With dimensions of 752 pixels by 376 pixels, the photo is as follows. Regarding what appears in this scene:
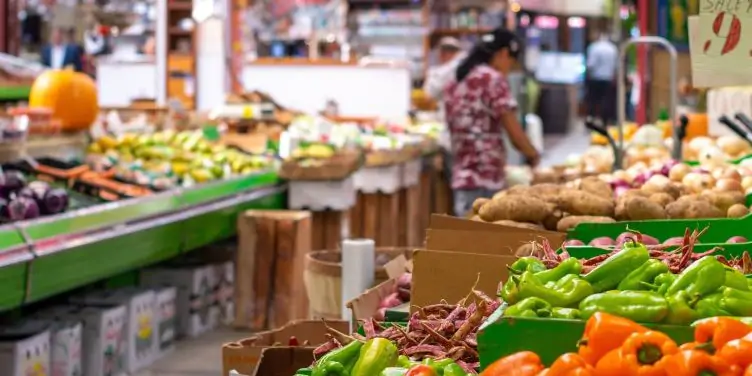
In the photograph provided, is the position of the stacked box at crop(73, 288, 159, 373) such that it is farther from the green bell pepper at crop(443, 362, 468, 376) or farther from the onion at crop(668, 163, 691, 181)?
the green bell pepper at crop(443, 362, 468, 376)

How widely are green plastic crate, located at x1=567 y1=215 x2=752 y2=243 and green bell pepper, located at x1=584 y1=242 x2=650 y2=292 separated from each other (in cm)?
130

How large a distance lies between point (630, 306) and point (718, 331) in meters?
0.21

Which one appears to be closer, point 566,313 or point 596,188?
point 566,313

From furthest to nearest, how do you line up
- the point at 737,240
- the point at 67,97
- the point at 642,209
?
the point at 67,97 → the point at 642,209 → the point at 737,240

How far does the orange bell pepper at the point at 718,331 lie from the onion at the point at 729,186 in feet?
9.89

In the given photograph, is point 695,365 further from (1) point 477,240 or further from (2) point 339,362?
(1) point 477,240

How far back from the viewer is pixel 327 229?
862 centimetres

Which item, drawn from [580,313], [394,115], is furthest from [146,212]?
[394,115]

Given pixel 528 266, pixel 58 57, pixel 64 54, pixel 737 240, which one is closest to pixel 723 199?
pixel 737 240

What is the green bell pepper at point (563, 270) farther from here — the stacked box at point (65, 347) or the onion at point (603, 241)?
the stacked box at point (65, 347)

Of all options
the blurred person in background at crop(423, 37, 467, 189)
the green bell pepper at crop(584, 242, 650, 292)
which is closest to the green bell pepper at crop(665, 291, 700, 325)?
the green bell pepper at crop(584, 242, 650, 292)

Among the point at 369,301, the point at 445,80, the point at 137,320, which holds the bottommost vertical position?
the point at 137,320

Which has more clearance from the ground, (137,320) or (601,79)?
(601,79)

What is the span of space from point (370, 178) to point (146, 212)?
143 inches
